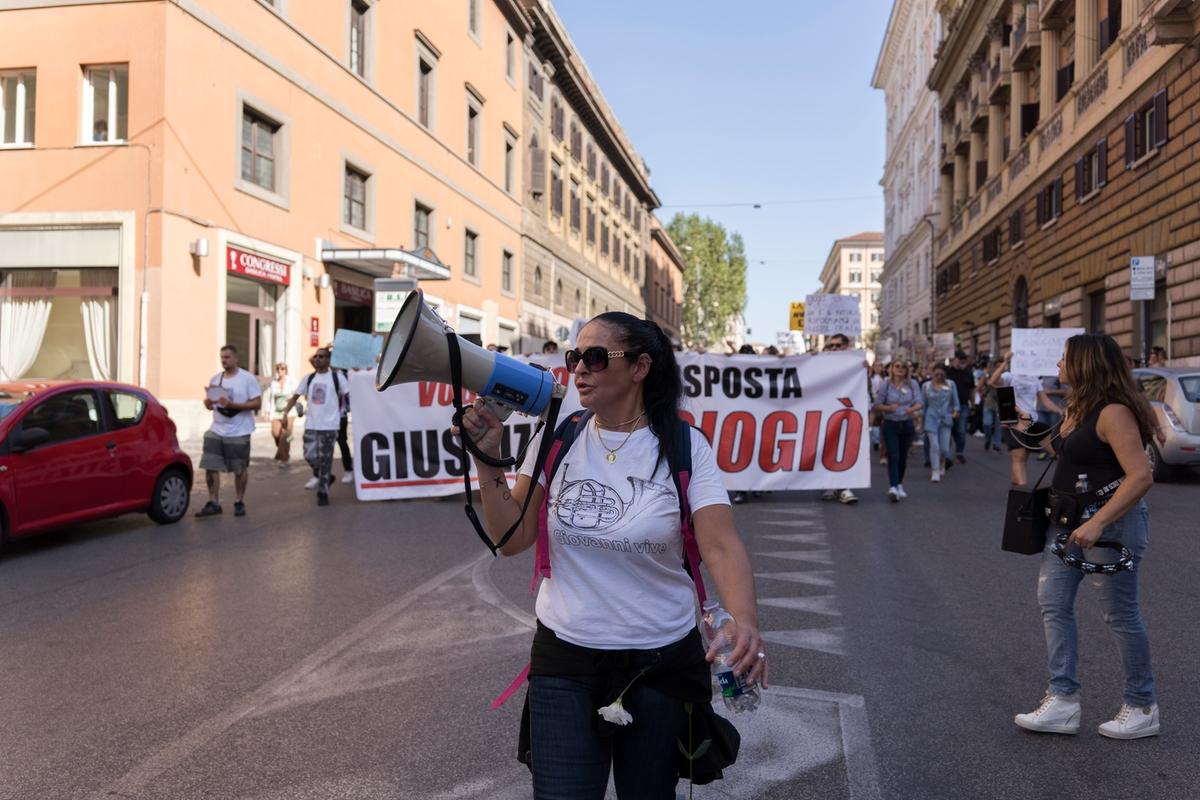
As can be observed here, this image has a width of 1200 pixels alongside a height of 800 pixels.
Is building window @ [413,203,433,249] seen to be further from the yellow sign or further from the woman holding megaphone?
the woman holding megaphone

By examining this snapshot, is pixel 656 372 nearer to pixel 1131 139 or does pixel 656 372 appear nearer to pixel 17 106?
pixel 17 106

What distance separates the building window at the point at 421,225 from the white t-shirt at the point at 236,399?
696 inches

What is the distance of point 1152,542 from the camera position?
8.43 metres

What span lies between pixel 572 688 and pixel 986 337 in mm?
36342

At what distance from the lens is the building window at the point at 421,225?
90.9 feet

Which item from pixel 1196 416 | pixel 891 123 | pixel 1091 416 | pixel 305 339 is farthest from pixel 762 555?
pixel 891 123

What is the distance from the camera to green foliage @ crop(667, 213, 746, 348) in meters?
85.6

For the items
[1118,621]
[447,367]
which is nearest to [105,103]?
[447,367]

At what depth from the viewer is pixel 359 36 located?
24312 mm

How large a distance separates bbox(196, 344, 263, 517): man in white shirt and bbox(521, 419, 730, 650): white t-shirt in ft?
27.4

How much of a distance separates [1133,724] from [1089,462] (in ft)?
3.44

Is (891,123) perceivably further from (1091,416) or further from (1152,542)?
(1091,416)

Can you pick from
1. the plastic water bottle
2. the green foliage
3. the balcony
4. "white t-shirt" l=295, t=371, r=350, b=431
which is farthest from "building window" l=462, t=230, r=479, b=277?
the green foliage

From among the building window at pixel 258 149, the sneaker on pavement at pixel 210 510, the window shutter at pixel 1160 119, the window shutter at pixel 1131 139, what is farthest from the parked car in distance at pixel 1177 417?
the building window at pixel 258 149
